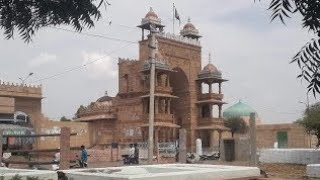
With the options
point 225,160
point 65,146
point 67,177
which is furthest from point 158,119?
point 67,177

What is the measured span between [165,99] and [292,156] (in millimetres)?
22185

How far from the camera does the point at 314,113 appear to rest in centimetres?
2472

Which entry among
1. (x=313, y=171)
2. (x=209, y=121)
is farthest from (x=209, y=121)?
(x=313, y=171)

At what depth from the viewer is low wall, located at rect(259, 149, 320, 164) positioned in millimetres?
21500

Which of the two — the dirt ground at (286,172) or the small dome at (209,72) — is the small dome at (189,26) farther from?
the dirt ground at (286,172)

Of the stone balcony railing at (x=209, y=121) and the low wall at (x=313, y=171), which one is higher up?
the stone balcony railing at (x=209, y=121)

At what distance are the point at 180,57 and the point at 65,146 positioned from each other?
3383 cm

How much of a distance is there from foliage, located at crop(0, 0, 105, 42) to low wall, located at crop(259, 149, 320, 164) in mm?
19088

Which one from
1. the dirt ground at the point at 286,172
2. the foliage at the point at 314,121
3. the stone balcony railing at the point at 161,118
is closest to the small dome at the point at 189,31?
the stone balcony railing at the point at 161,118

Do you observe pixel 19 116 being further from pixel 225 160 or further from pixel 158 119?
pixel 225 160

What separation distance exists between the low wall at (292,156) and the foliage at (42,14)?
19088 mm

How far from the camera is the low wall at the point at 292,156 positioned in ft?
70.5

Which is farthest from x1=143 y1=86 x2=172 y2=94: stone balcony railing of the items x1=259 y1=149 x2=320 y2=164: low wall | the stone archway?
x1=259 y1=149 x2=320 y2=164: low wall

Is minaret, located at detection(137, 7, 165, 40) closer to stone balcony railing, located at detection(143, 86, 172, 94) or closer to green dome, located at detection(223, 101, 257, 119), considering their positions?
stone balcony railing, located at detection(143, 86, 172, 94)
